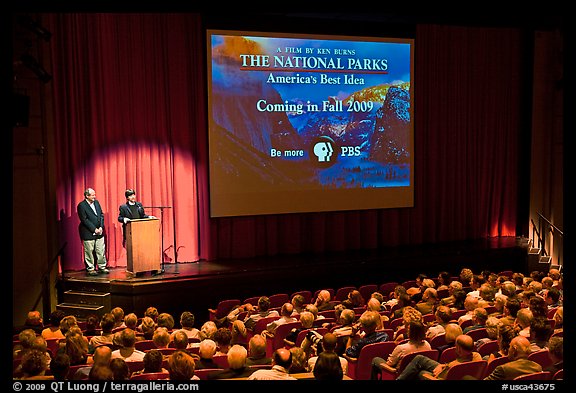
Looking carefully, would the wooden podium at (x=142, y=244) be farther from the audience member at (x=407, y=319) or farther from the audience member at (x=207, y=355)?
the audience member at (x=207, y=355)

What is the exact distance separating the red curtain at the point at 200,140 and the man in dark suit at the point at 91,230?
61cm

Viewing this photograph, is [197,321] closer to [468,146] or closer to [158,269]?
[158,269]

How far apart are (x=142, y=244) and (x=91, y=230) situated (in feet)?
3.06

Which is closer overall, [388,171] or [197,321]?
[197,321]

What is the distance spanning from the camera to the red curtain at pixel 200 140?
10430 millimetres

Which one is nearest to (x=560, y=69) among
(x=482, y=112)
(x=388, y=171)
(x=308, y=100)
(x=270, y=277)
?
(x=482, y=112)

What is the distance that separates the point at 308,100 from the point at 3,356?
9699mm

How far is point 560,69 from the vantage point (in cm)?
1298

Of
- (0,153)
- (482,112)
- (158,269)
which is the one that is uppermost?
(482,112)

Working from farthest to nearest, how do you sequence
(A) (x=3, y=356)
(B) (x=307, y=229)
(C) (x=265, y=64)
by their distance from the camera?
1. (B) (x=307, y=229)
2. (C) (x=265, y=64)
3. (A) (x=3, y=356)

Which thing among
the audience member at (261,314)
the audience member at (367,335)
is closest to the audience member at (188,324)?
the audience member at (261,314)

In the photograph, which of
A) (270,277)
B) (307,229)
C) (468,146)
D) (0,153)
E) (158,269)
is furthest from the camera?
(468,146)

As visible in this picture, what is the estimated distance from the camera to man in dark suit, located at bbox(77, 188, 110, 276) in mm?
9680

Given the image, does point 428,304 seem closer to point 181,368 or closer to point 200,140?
point 181,368
